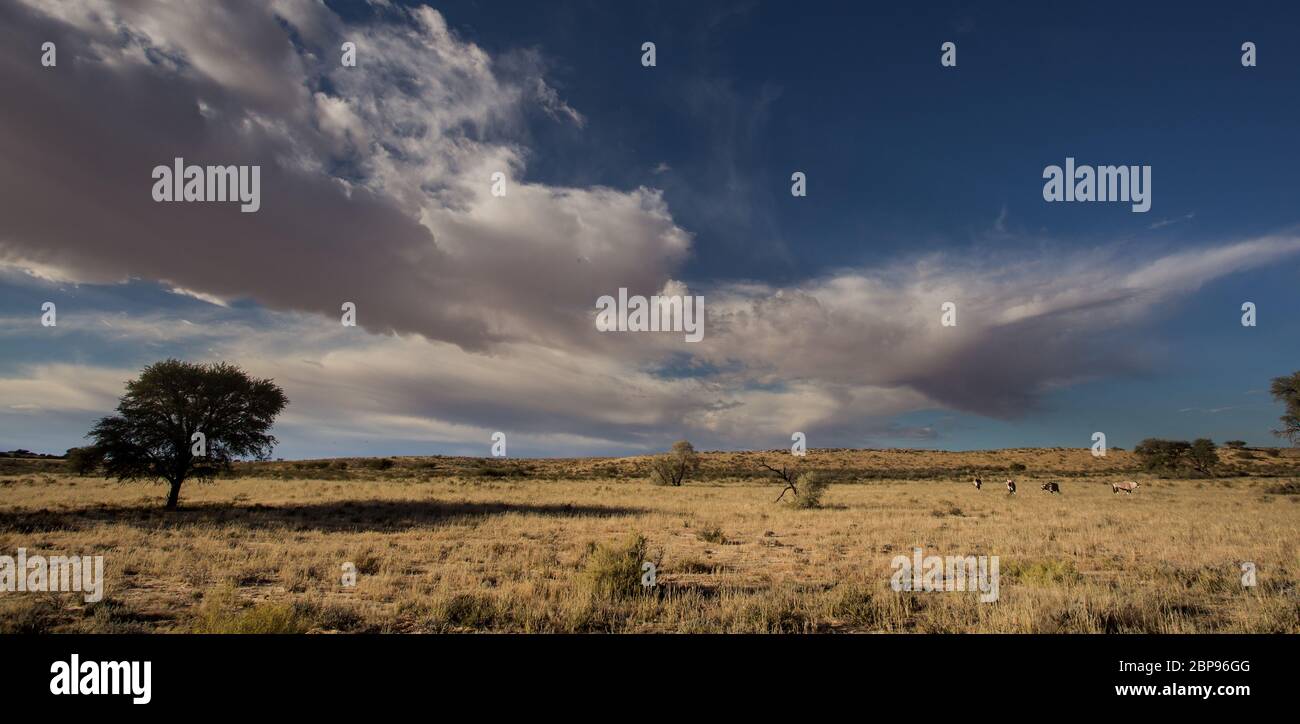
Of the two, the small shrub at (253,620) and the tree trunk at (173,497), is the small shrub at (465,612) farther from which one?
the tree trunk at (173,497)

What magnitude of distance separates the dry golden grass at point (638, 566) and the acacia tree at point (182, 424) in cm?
220

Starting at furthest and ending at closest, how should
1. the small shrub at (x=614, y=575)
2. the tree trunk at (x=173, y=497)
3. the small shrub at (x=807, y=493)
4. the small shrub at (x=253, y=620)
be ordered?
the small shrub at (x=807, y=493) → the tree trunk at (x=173, y=497) → the small shrub at (x=614, y=575) → the small shrub at (x=253, y=620)

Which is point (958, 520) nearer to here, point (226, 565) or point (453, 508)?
point (453, 508)

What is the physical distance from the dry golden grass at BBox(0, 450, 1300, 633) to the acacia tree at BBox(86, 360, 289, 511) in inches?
86.6

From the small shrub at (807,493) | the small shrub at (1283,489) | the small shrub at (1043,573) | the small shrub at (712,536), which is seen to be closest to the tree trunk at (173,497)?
the small shrub at (712,536)

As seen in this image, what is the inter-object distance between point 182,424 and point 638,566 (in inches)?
1235

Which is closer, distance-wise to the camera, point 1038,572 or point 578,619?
point 578,619

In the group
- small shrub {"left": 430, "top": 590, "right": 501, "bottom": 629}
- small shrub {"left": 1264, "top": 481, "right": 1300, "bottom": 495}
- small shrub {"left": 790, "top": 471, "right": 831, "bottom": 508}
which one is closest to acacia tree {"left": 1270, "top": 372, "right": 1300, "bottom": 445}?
small shrub {"left": 1264, "top": 481, "right": 1300, "bottom": 495}

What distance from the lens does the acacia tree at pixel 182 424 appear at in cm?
2834

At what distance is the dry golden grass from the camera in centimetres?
895

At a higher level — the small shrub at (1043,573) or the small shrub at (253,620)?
the small shrub at (253,620)
